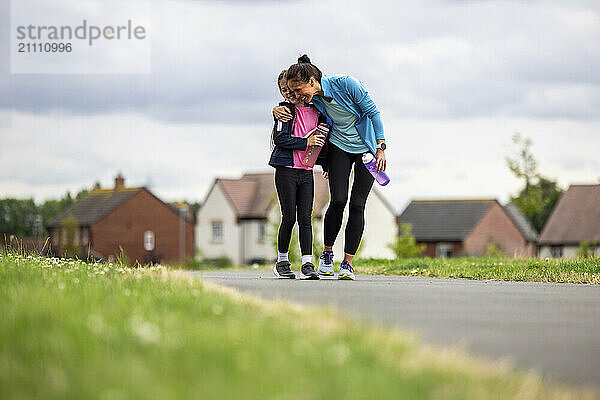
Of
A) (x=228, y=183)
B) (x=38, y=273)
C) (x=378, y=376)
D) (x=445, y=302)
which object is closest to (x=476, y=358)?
(x=378, y=376)

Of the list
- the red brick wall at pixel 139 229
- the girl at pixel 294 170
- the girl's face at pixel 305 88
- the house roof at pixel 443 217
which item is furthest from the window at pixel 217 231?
the girl's face at pixel 305 88

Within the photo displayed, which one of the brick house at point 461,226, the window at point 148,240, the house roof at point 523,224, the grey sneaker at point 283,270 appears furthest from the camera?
the house roof at point 523,224

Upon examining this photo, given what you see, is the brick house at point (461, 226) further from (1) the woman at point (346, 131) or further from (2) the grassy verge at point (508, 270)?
(1) the woman at point (346, 131)

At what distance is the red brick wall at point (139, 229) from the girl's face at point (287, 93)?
67337 millimetres

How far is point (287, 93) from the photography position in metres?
9.35

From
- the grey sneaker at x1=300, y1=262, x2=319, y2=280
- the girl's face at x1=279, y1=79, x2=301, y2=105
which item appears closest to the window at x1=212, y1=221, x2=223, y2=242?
the grey sneaker at x1=300, y1=262, x2=319, y2=280

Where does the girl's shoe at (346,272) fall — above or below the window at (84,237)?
below

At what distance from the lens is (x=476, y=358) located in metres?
4.66

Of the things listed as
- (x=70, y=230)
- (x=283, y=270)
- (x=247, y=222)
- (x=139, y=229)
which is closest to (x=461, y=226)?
(x=247, y=222)

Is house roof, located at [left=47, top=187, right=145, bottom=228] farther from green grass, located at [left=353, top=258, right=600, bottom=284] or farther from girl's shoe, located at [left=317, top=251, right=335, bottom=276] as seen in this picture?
girl's shoe, located at [left=317, top=251, right=335, bottom=276]

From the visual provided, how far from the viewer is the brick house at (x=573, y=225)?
62406 millimetres

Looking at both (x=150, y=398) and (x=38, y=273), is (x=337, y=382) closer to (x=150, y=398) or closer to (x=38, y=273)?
(x=150, y=398)

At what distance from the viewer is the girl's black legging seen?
382 inches

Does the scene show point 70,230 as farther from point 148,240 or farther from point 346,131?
point 346,131
